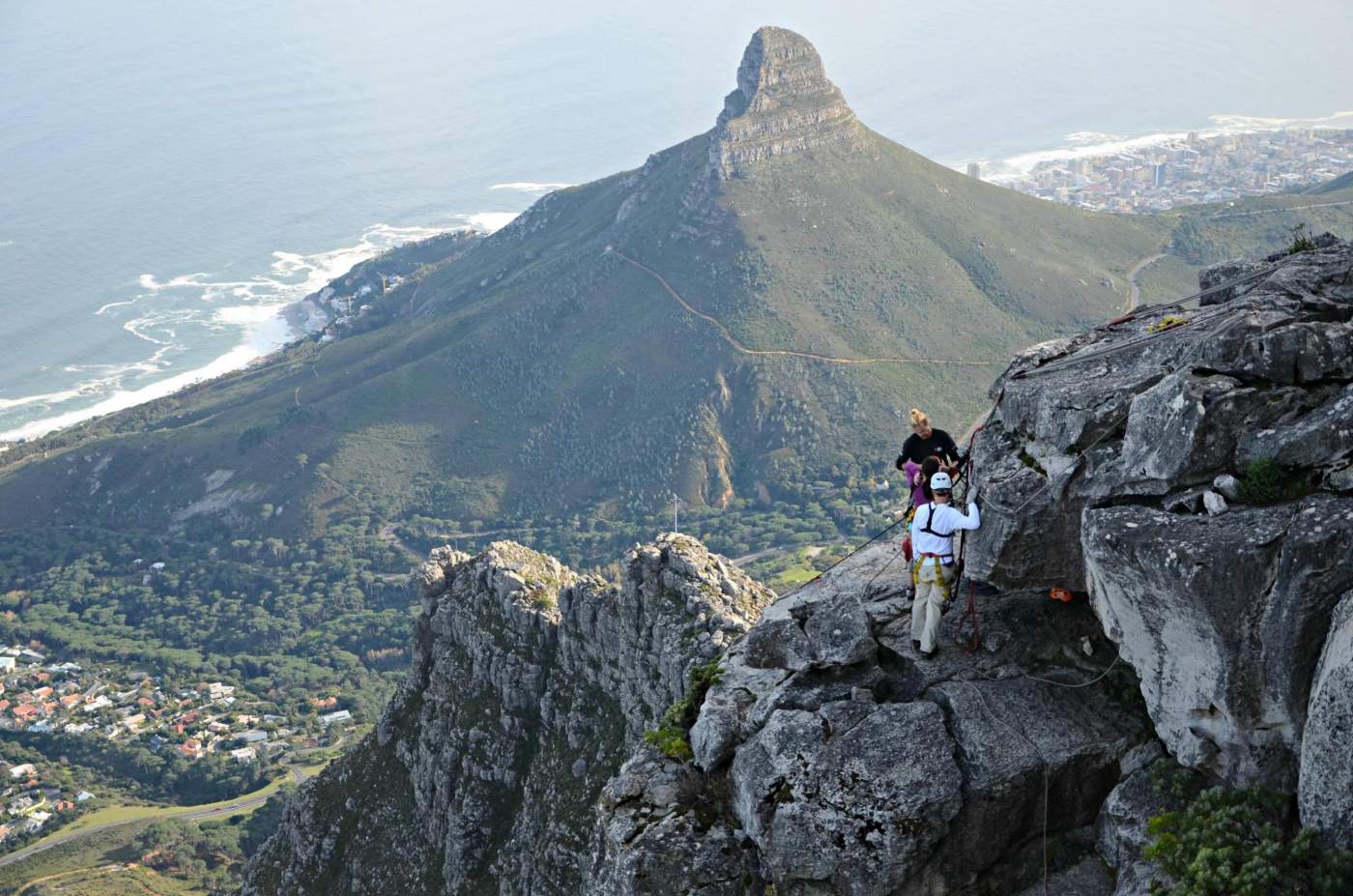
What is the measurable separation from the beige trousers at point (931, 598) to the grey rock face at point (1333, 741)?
5159mm

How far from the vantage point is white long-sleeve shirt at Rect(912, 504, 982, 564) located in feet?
54.7

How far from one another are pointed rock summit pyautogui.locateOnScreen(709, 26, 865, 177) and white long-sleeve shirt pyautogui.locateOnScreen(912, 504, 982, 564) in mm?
148145

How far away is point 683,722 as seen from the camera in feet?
61.0

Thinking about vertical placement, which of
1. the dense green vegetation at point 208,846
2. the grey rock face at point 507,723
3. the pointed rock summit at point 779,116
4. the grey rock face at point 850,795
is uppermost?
the pointed rock summit at point 779,116

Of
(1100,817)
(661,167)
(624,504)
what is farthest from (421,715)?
(661,167)

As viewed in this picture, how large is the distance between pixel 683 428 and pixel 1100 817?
12632 cm

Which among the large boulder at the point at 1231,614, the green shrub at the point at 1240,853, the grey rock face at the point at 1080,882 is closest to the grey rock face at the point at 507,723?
the grey rock face at the point at 1080,882

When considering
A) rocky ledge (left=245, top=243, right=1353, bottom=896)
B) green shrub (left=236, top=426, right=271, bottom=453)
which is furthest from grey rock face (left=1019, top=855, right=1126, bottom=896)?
green shrub (left=236, top=426, right=271, bottom=453)

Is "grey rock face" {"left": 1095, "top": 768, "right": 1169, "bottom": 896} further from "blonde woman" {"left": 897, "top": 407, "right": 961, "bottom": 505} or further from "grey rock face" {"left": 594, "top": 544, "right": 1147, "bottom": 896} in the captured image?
"blonde woman" {"left": 897, "top": 407, "right": 961, "bottom": 505}

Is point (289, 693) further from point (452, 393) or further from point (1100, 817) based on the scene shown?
point (1100, 817)

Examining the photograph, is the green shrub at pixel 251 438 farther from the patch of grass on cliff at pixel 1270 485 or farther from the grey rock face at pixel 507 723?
the patch of grass on cliff at pixel 1270 485

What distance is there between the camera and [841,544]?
4702 inches

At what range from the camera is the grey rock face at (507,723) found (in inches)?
1427

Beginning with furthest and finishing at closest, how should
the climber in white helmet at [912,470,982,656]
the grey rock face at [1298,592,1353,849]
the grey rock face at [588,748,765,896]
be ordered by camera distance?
1. the climber in white helmet at [912,470,982,656]
2. the grey rock face at [588,748,765,896]
3. the grey rock face at [1298,592,1353,849]
